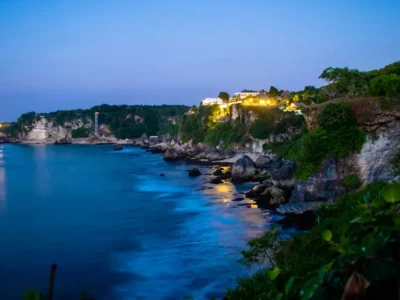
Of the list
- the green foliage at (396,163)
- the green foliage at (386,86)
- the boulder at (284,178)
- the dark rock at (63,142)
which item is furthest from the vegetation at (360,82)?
the dark rock at (63,142)

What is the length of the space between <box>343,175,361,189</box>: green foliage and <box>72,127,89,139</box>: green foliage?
10677cm

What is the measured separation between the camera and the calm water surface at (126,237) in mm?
15836

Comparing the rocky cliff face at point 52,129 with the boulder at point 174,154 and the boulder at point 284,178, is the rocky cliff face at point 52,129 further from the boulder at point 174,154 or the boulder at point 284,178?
the boulder at point 284,178

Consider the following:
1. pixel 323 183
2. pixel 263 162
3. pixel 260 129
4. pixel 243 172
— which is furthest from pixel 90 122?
pixel 323 183

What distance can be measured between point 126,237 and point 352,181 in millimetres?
12417

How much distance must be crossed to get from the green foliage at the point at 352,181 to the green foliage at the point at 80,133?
350ft

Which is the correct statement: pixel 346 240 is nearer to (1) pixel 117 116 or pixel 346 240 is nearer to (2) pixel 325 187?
(2) pixel 325 187

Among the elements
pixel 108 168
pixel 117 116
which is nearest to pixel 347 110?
→ pixel 108 168

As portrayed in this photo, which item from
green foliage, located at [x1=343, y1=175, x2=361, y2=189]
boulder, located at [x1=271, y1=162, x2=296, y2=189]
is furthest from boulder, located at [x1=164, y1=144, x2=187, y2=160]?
green foliage, located at [x1=343, y1=175, x2=361, y2=189]

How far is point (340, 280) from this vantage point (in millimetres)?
2588

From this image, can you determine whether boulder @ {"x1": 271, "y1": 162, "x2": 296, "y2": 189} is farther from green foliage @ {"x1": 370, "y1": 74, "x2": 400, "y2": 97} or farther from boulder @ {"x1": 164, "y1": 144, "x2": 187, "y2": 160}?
boulder @ {"x1": 164, "y1": 144, "x2": 187, "y2": 160}

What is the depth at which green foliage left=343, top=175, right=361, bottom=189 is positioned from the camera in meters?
23.7

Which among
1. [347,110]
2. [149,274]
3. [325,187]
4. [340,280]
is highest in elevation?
[347,110]

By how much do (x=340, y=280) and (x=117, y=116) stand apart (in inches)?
4858
